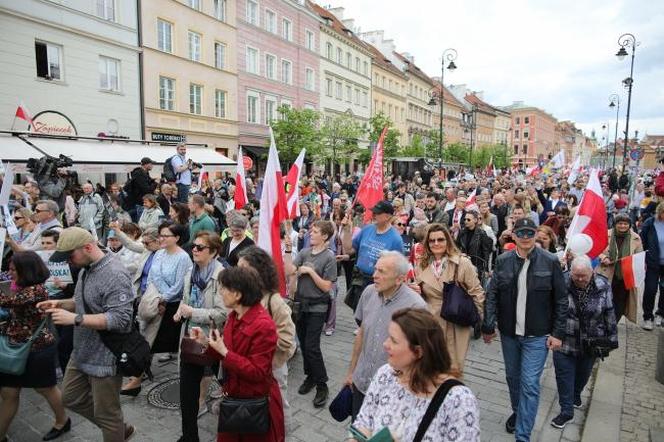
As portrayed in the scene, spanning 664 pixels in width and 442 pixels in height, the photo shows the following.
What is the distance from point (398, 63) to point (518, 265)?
59.0 metres

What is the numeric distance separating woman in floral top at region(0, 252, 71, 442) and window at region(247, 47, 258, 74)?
97.1 ft

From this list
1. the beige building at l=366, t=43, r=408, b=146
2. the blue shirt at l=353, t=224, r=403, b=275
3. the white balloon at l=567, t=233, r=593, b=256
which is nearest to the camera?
the blue shirt at l=353, t=224, r=403, b=275

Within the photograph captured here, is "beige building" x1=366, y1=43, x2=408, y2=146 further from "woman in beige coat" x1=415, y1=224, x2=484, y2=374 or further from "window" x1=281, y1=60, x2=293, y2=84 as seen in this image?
"woman in beige coat" x1=415, y1=224, x2=484, y2=374

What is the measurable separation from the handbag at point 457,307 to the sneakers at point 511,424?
1115mm

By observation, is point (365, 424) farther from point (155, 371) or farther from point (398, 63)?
point (398, 63)

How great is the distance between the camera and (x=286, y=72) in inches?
1405

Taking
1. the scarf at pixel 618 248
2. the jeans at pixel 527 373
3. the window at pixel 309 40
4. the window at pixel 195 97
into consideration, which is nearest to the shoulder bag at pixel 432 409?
the jeans at pixel 527 373

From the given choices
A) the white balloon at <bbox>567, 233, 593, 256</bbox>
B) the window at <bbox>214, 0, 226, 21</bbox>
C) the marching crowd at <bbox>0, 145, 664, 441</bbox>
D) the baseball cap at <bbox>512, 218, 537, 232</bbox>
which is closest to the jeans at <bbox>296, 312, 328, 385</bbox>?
the marching crowd at <bbox>0, 145, 664, 441</bbox>

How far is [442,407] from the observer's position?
6.95ft

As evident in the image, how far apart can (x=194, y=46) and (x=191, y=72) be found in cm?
168

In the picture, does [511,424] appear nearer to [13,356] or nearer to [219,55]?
[13,356]

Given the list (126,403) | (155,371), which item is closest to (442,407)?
(126,403)

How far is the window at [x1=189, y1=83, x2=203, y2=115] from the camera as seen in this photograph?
26550 millimetres

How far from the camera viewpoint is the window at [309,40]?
1492 inches
